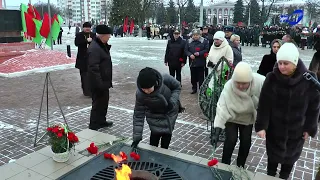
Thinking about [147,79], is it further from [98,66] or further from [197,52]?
[197,52]

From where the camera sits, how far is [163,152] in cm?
344

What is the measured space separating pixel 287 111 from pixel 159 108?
4.49 feet

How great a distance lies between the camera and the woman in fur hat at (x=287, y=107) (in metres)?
2.83

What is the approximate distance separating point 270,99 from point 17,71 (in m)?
10.4

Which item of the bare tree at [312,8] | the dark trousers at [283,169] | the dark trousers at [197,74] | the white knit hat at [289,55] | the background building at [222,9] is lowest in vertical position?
the dark trousers at [283,169]

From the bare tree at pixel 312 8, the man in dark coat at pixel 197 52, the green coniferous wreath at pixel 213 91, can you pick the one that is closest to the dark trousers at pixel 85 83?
the man in dark coat at pixel 197 52

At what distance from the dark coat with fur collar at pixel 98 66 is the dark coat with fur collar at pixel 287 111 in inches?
113

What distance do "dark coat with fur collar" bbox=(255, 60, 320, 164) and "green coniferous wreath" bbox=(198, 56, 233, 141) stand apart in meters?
1.22

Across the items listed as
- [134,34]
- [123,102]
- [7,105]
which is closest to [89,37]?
[123,102]

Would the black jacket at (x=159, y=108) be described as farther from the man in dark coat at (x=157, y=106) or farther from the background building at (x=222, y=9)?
the background building at (x=222, y=9)

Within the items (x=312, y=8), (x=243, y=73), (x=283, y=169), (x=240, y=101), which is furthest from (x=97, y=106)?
(x=312, y=8)

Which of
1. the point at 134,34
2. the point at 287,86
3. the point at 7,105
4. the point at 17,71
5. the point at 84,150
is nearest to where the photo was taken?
the point at 287,86

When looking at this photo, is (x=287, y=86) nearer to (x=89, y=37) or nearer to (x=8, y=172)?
(x=8, y=172)

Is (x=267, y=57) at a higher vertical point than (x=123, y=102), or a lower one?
higher
